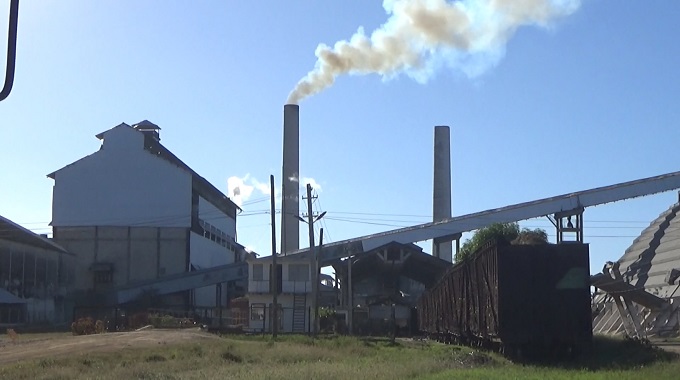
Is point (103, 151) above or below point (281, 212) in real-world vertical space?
above

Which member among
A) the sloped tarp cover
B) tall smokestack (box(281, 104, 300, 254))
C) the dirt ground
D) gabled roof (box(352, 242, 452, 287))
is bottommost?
the dirt ground

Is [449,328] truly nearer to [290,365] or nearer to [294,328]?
[290,365]

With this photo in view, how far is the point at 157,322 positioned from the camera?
51.7 m

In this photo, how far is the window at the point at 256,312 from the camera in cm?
5891

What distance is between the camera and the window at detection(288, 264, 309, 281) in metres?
63.0

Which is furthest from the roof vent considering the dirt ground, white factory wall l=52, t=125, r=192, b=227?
the dirt ground

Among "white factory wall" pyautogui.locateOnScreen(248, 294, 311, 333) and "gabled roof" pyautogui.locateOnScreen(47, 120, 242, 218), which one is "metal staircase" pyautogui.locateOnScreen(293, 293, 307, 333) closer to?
"white factory wall" pyautogui.locateOnScreen(248, 294, 311, 333)

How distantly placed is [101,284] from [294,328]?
73.9 ft

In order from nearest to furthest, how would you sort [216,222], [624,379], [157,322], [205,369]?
[624,379]
[205,369]
[157,322]
[216,222]

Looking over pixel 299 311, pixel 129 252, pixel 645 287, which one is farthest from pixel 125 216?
pixel 645 287

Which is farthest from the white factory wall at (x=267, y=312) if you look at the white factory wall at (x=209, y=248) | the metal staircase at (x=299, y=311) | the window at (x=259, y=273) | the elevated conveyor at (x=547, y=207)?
the white factory wall at (x=209, y=248)

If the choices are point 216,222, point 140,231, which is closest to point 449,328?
point 140,231

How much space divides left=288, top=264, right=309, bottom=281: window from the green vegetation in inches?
1322

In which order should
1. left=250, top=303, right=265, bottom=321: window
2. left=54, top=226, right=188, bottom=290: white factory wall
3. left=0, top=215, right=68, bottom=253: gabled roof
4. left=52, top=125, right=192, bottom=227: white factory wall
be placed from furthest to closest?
left=52, top=125, right=192, bottom=227: white factory wall → left=54, top=226, right=188, bottom=290: white factory wall → left=0, top=215, right=68, bottom=253: gabled roof → left=250, top=303, right=265, bottom=321: window
